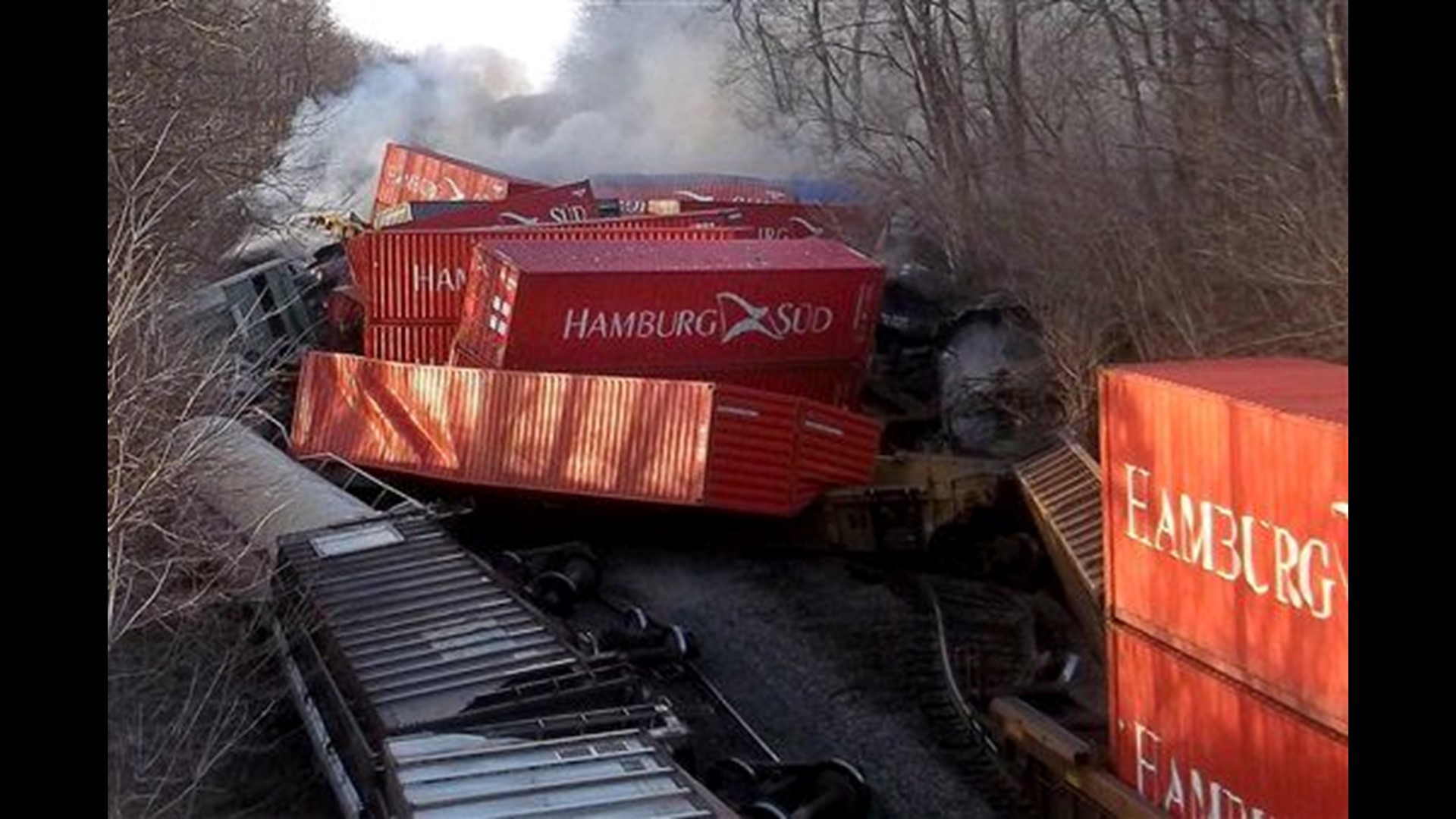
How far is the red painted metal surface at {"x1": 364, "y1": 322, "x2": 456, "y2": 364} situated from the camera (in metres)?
21.5

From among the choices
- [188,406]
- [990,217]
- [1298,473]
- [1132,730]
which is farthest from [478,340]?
[1298,473]

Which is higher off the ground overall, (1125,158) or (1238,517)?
(1125,158)

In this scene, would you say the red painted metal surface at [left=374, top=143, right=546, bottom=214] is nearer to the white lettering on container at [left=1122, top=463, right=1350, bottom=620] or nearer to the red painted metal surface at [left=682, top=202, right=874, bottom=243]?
the red painted metal surface at [left=682, top=202, right=874, bottom=243]

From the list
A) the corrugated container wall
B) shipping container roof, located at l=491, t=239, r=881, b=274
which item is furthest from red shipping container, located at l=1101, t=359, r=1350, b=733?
the corrugated container wall

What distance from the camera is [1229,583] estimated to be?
24.6ft

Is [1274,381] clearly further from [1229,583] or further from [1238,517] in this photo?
[1229,583]

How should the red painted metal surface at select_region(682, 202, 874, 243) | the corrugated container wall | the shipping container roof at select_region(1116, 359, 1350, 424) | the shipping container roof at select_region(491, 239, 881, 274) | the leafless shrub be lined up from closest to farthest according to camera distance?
the shipping container roof at select_region(1116, 359, 1350, 424)
the leafless shrub
the shipping container roof at select_region(491, 239, 881, 274)
the red painted metal surface at select_region(682, 202, 874, 243)
the corrugated container wall

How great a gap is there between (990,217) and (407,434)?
891 centimetres

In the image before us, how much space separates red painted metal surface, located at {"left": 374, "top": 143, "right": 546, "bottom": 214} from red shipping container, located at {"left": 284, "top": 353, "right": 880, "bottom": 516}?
16.8 m

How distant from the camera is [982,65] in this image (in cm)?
2328

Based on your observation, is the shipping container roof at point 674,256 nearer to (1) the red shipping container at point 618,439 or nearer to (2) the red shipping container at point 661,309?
(2) the red shipping container at point 661,309

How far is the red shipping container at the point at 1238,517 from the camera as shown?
6730 mm

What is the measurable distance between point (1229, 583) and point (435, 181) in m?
31.9

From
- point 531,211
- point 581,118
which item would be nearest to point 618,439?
point 531,211
